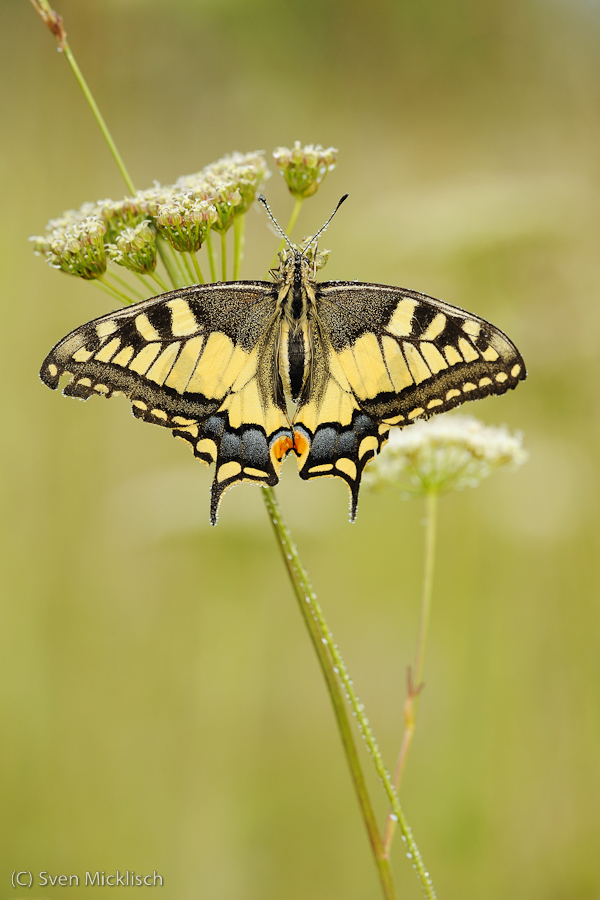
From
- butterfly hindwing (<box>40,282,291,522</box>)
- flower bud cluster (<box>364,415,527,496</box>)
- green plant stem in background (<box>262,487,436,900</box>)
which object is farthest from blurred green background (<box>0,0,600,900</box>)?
green plant stem in background (<box>262,487,436,900</box>)

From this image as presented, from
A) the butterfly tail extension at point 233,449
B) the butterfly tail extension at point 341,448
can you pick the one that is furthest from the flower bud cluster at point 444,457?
the butterfly tail extension at point 233,449

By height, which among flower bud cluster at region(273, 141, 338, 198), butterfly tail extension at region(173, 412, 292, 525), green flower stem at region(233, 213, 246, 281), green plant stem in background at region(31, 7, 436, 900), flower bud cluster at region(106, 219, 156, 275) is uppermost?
A: flower bud cluster at region(273, 141, 338, 198)

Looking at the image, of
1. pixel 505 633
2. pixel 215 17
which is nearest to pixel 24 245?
pixel 215 17

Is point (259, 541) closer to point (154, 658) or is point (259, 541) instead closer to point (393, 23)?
point (154, 658)

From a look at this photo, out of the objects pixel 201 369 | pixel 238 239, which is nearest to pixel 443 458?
pixel 201 369

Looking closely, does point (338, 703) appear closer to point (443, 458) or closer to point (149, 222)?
point (443, 458)

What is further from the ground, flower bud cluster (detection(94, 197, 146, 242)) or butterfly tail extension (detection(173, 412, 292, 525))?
flower bud cluster (detection(94, 197, 146, 242))

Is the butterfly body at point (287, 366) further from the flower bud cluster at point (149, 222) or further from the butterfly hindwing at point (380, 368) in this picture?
the flower bud cluster at point (149, 222)

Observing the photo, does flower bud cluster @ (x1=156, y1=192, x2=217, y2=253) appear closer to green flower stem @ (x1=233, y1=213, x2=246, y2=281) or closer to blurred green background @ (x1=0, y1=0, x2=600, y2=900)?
green flower stem @ (x1=233, y1=213, x2=246, y2=281)
